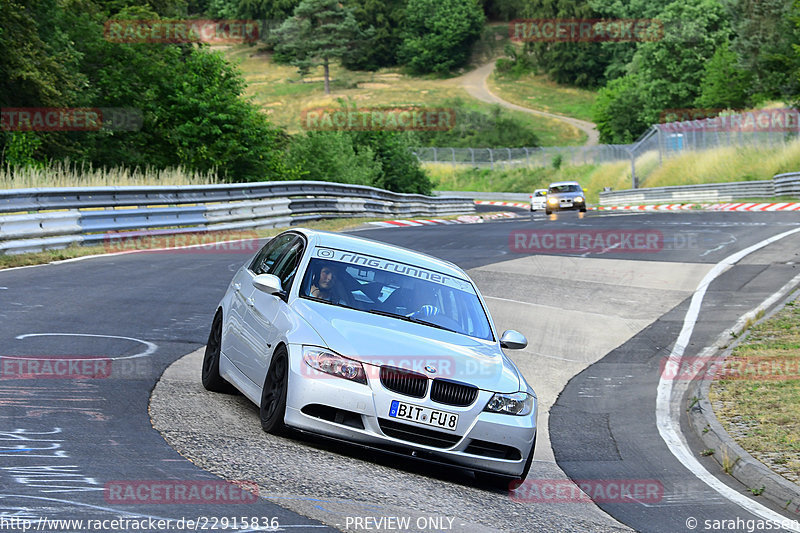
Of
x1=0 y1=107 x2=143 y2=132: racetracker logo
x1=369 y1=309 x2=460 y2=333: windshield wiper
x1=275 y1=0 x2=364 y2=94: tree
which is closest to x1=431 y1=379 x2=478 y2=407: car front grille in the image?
x1=369 y1=309 x2=460 y2=333: windshield wiper

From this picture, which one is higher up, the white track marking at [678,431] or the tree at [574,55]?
the tree at [574,55]

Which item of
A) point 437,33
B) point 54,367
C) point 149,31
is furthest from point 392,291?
point 437,33

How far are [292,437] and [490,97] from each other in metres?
126

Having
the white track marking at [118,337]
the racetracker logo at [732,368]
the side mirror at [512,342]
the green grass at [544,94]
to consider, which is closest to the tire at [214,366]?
the white track marking at [118,337]

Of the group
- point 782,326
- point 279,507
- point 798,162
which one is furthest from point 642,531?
point 798,162

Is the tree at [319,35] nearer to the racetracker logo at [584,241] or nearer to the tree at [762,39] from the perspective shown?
the tree at [762,39]

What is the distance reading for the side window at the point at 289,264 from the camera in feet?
28.3

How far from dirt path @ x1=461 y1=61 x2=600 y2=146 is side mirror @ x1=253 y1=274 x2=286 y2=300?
102m

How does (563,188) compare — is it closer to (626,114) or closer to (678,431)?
(678,431)

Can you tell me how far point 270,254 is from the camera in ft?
31.5

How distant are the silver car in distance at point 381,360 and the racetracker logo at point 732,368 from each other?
4832 millimetres

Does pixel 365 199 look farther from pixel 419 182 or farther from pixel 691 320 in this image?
pixel 691 320

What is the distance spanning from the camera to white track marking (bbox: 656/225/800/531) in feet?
26.1

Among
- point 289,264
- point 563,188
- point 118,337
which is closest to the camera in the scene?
point 289,264
